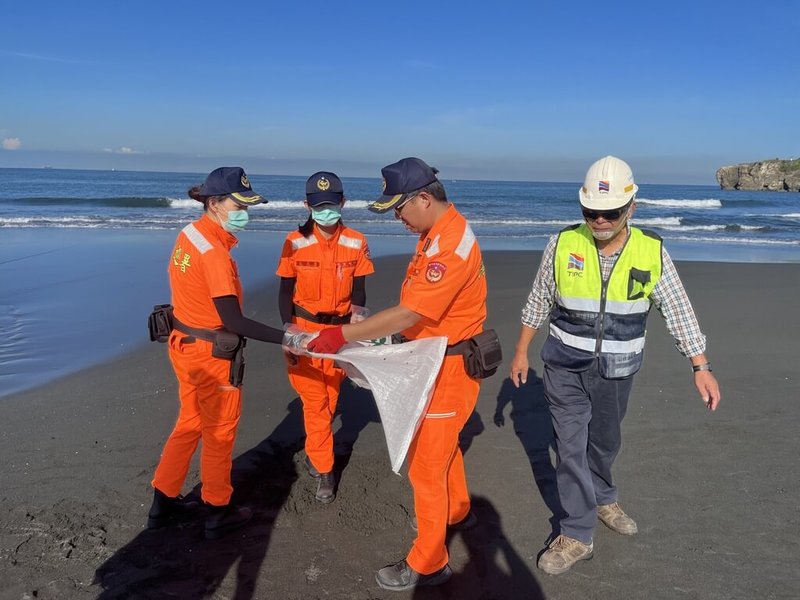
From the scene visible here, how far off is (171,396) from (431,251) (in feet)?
12.6

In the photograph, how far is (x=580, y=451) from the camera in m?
3.20

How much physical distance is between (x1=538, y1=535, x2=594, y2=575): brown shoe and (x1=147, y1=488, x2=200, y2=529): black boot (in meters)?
2.23

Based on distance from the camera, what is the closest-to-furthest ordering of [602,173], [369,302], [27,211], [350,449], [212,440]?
1. [602,173]
2. [212,440]
3. [350,449]
4. [369,302]
5. [27,211]

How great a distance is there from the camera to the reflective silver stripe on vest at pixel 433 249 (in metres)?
2.69

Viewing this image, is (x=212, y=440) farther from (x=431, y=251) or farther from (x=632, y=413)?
(x=632, y=413)

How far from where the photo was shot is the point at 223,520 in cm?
348

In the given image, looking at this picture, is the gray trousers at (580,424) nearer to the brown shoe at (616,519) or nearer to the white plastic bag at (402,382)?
the brown shoe at (616,519)

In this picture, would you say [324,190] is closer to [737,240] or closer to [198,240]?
[198,240]

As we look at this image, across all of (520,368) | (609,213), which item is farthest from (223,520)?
(609,213)

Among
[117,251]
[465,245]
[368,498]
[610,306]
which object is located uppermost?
[465,245]

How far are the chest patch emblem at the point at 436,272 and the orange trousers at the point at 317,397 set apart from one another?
1.44 meters

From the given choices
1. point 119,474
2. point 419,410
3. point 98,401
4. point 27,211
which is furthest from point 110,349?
point 27,211

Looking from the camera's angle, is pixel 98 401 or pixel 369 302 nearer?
pixel 98 401

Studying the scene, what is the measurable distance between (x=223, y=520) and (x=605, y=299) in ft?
8.53
